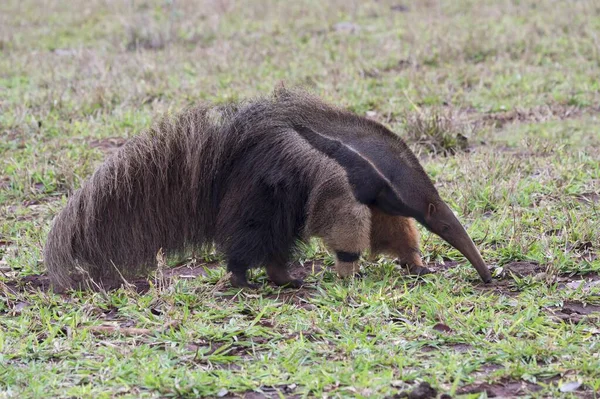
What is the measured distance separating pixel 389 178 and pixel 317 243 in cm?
106

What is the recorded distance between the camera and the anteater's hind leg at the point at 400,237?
540 cm

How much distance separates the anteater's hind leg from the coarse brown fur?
0.74ft

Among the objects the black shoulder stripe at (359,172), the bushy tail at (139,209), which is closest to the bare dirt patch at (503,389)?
the black shoulder stripe at (359,172)

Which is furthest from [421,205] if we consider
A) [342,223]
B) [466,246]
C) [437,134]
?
[437,134]

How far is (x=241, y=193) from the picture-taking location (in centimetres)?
508

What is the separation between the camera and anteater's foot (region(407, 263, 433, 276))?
535cm

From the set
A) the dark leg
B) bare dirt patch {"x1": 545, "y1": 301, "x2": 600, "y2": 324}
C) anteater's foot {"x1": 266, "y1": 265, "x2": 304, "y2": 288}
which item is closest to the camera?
bare dirt patch {"x1": 545, "y1": 301, "x2": 600, "y2": 324}

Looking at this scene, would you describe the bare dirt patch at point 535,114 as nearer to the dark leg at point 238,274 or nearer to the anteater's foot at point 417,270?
the anteater's foot at point 417,270

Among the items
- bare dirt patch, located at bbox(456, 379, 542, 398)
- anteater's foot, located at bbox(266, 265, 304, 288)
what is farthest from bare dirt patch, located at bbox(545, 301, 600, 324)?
anteater's foot, located at bbox(266, 265, 304, 288)

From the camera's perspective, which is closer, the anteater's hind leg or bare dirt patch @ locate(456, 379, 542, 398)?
bare dirt patch @ locate(456, 379, 542, 398)

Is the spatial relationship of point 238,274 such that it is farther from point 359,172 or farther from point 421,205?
point 421,205

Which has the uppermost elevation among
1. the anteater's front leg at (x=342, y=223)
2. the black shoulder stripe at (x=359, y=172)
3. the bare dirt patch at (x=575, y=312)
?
the black shoulder stripe at (x=359, y=172)

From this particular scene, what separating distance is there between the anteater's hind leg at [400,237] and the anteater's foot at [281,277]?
1.81 ft

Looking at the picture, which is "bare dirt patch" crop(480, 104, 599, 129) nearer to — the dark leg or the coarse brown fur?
the coarse brown fur
